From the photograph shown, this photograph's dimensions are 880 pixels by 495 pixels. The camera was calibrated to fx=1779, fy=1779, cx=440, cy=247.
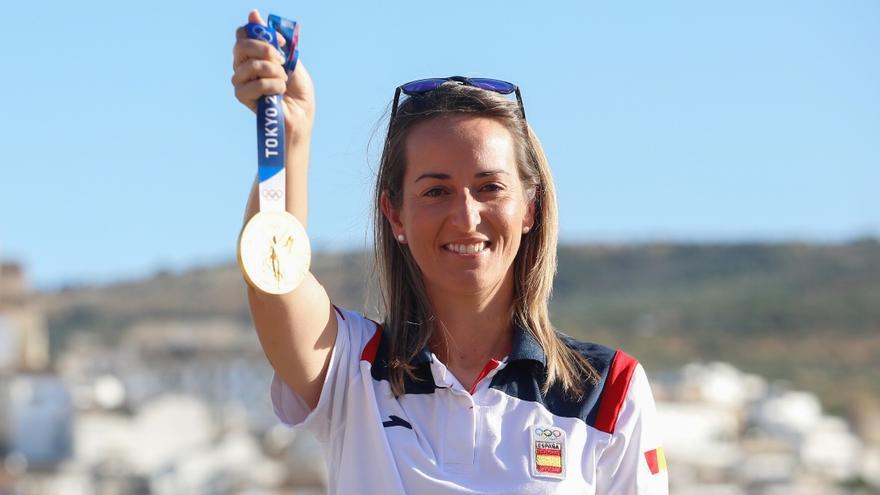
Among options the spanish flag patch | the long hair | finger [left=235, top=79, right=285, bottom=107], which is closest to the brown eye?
the long hair

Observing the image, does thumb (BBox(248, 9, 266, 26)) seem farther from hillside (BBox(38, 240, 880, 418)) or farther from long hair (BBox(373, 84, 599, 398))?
hillside (BBox(38, 240, 880, 418))

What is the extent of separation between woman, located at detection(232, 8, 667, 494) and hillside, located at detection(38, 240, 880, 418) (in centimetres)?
7486

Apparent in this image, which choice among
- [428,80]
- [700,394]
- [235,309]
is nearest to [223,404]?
[700,394]

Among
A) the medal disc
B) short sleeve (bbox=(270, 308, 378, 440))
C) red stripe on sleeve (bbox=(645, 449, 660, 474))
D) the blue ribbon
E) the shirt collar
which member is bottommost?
red stripe on sleeve (bbox=(645, 449, 660, 474))

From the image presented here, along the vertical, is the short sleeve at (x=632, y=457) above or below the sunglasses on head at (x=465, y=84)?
below

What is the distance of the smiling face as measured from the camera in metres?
4.17

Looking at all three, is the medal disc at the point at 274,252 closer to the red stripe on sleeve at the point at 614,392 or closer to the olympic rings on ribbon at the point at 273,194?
the olympic rings on ribbon at the point at 273,194

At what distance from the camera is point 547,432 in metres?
4.05

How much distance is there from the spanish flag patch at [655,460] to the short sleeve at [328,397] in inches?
28.0

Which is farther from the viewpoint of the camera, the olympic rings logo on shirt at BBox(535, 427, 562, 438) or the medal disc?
the olympic rings logo on shirt at BBox(535, 427, 562, 438)

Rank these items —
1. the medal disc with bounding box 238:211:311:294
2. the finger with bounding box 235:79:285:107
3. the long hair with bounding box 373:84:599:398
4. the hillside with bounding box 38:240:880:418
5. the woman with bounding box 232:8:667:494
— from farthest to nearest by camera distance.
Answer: the hillside with bounding box 38:240:880:418, the long hair with bounding box 373:84:599:398, the woman with bounding box 232:8:667:494, the finger with bounding box 235:79:285:107, the medal disc with bounding box 238:211:311:294

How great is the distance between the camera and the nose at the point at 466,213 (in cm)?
413

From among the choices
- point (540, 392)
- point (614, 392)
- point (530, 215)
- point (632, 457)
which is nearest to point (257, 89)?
point (530, 215)

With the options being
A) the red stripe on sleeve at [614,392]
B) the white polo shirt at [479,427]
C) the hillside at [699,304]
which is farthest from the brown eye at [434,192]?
the hillside at [699,304]
